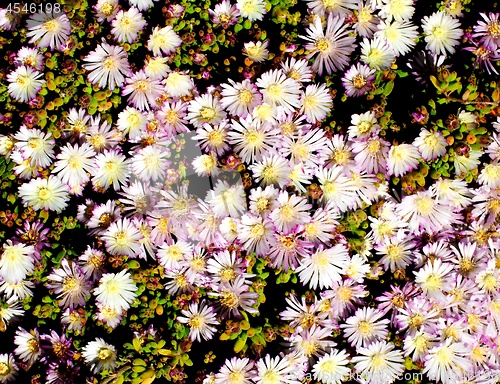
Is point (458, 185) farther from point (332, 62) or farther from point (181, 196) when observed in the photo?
point (181, 196)

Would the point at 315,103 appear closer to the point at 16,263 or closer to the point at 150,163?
the point at 150,163

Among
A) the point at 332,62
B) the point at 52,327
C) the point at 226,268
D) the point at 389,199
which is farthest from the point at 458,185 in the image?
the point at 52,327

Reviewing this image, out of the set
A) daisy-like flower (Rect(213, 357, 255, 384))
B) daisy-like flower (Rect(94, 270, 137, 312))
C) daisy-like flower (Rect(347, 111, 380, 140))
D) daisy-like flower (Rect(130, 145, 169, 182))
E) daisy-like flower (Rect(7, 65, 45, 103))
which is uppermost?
daisy-like flower (Rect(7, 65, 45, 103))

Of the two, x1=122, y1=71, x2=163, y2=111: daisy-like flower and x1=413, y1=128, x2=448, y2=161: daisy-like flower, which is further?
x1=122, y1=71, x2=163, y2=111: daisy-like flower

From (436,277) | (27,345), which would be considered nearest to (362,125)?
(436,277)

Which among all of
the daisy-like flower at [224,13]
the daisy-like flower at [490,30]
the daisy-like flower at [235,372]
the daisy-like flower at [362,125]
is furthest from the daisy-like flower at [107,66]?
the daisy-like flower at [490,30]

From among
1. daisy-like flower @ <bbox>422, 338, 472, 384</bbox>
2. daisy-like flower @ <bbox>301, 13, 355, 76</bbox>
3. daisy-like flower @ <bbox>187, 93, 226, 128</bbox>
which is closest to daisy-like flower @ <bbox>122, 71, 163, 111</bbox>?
daisy-like flower @ <bbox>187, 93, 226, 128</bbox>

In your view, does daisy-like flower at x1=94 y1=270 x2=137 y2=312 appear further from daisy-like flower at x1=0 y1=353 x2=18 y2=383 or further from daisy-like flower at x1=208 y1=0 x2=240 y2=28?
daisy-like flower at x1=208 y1=0 x2=240 y2=28

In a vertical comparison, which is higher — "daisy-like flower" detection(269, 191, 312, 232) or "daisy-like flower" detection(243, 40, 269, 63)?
"daisy-like flower" detection(243, 40, 269, 63)
